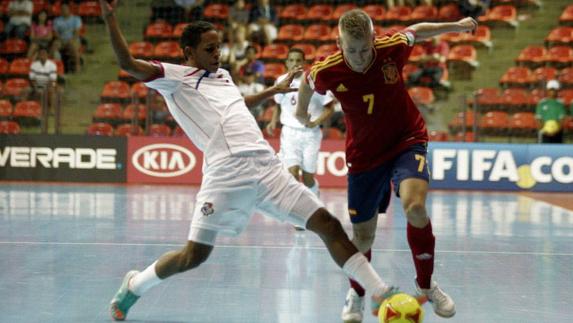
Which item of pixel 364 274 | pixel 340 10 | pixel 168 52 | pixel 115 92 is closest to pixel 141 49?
pixel 168 52

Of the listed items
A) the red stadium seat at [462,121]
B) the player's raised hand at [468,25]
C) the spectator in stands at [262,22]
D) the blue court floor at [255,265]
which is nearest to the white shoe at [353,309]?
the blue court floor at [255,265]

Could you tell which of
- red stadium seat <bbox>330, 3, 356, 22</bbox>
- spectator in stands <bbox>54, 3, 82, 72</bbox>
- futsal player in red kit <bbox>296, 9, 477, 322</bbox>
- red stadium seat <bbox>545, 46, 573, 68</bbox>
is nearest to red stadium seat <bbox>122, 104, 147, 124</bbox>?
spectator in stands <bbox>54, 3, 82, 72</bbox>

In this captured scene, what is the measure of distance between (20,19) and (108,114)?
5.21 meters

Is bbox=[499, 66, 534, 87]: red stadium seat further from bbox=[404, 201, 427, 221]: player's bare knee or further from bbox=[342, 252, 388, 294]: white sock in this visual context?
bbox=[342, 252, 388, 294]: white sock

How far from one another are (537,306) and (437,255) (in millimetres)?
2554

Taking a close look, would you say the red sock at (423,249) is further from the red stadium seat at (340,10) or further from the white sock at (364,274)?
the red stadium seat at (340,10)

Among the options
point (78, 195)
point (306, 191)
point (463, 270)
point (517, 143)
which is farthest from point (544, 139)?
point (306, 191)

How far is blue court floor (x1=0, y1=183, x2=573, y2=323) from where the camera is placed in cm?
623

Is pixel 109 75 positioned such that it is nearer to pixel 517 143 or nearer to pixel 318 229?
pixel 517 143

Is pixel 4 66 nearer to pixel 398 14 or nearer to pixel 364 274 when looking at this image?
pixel 398 14

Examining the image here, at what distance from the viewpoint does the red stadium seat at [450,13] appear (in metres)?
21.6

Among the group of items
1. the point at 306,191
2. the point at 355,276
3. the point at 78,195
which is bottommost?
the point at 78,195

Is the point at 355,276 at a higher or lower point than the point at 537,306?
higher

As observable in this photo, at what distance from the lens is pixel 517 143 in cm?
1806
